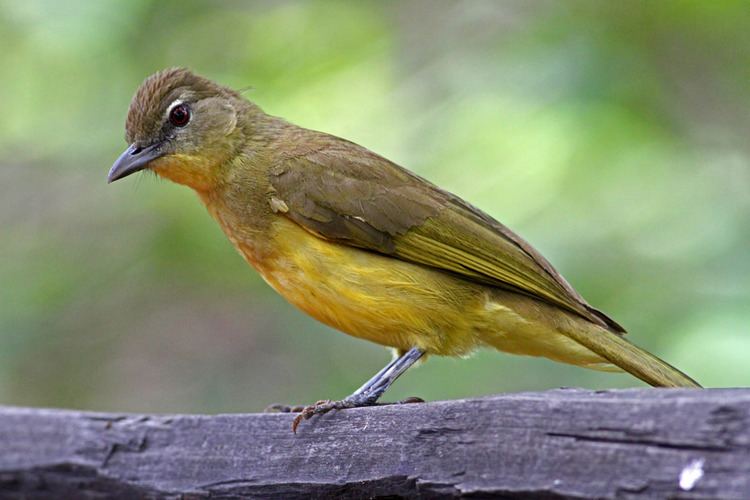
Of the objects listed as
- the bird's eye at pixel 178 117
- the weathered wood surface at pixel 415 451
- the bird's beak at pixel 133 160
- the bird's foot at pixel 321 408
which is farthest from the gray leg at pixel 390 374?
the bird's eye at pixel 178 117

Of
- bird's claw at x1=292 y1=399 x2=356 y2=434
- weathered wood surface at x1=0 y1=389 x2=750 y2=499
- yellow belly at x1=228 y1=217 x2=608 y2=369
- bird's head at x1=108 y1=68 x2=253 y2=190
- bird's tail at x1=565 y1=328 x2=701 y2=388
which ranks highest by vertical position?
bird's head at x1=108 y1=68 x2=253 y2=190

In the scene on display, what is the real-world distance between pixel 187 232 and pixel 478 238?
Answer: 1.40m

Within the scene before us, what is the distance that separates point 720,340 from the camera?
3.54 metres

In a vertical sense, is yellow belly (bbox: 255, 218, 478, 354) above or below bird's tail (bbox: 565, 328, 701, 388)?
above

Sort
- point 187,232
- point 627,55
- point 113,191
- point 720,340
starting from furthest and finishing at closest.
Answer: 1. point 113,191
2. point 187,232
3. point 627,55
4. point 720,340

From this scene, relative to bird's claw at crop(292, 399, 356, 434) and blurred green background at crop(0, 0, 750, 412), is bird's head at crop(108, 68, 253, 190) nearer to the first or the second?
blurred green background at crop(0, 0, 750, 412)

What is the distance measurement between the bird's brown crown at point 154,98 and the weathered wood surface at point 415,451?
1.95 meters

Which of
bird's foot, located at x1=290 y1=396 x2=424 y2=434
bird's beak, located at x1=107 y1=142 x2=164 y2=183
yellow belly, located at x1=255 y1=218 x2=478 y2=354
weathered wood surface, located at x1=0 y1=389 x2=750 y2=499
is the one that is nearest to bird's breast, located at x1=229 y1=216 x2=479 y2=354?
yellow belly, located at x1=255 y1=218 x2=478 y2=354

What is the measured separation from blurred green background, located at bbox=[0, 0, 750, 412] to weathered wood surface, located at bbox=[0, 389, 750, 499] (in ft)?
3.96

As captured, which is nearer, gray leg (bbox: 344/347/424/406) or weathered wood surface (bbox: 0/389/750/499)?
weathered wood surface (bbox: 0/389/750/499)

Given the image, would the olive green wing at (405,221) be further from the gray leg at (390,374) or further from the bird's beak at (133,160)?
the bird's beak at (133,160)

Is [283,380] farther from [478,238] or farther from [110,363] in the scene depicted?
[478,238]

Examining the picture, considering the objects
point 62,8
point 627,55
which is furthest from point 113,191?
point 627,55

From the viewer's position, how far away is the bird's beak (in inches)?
183
